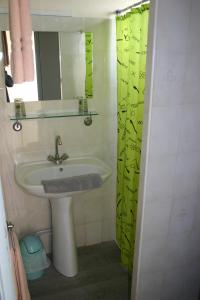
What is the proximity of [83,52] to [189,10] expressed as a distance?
922mm

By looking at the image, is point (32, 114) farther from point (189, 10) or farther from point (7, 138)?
point (189, 10)

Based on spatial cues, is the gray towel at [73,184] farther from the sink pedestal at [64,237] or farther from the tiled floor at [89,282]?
the tiled floor at [89,282]

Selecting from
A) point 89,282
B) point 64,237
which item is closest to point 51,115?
point 64,237

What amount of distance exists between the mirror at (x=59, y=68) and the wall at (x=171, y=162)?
2.81 ft

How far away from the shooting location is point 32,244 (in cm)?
199

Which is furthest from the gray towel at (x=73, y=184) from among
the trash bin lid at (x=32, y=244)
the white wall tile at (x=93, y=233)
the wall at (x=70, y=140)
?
the white wall tile at (x=93, y=233)

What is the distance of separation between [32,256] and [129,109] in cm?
130

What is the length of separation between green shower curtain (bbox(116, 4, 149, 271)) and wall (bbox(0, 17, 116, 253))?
138 mm

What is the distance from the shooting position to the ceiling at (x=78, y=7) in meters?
1.67

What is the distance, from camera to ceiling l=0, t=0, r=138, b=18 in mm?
1673

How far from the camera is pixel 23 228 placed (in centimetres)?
214

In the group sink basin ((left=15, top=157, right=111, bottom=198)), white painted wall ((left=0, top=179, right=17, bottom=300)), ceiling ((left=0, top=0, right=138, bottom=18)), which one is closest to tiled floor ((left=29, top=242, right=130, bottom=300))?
sink basin ((left=15, top=157, right=111, bottom=198))

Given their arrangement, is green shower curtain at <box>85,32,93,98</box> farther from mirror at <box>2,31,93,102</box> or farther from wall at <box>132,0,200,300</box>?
wall at <box>132,0,200,300</box>

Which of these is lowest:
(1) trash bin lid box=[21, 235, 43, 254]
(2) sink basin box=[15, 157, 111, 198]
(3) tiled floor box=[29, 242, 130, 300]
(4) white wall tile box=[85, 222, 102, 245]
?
(3) tiled floor box=[29, 242, 130, 300]
